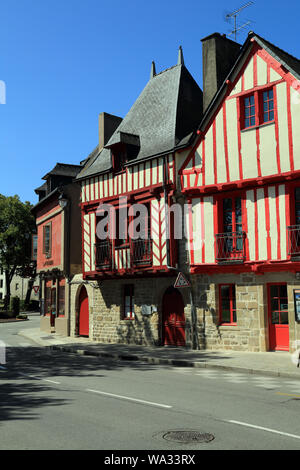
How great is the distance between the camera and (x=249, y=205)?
1444 cm

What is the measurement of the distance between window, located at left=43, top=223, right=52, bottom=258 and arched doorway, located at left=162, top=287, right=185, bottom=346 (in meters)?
9.74

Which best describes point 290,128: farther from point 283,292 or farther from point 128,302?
point 128,302

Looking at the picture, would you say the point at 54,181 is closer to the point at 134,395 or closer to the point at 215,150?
the point at 215,150

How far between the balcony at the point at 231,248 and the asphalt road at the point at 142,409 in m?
3.97

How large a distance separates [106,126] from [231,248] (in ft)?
37.3

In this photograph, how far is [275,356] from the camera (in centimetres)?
1304

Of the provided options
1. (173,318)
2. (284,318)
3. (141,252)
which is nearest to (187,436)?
(284,318)

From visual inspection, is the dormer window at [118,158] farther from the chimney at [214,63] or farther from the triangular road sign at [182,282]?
the triangular road sign at [182,282]

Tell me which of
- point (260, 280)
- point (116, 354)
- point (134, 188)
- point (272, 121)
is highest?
point (272, 121)

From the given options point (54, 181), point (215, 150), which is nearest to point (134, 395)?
point (215, 150)

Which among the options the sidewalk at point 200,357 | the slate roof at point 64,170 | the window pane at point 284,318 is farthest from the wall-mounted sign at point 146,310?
the slate roof at point 64,170

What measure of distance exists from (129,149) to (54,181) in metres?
8.88

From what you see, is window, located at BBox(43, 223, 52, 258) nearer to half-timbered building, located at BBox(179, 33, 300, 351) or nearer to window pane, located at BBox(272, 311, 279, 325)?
half-timbered building, located at BBox(179, 33, 300, 351)

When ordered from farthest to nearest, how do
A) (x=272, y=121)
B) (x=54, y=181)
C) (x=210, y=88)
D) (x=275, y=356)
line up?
(x=54, y=181), (x=210, y=88), (x=272, y=121), (x=275, y=356)
